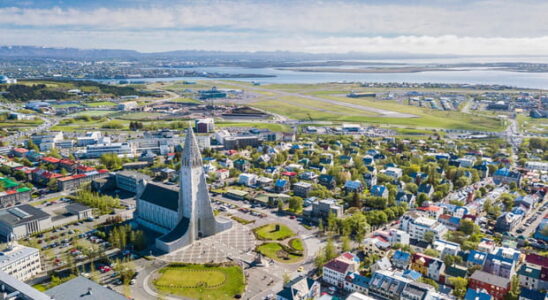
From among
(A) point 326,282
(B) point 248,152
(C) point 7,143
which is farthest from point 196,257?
(C) point 7,143

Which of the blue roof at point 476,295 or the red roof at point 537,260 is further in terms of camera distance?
the red roof at point 537,260

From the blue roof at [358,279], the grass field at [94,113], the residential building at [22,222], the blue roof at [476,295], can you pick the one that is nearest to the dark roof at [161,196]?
the residential building at [22,222]

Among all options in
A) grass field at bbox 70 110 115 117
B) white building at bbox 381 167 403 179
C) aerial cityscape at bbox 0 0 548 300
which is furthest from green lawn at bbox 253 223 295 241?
grass field at bbox 70 110 115 117

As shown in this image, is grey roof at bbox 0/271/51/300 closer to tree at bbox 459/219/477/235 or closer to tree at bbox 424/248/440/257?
tree at bbox 424/248/440/257

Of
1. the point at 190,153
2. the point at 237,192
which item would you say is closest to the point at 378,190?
the point at 237,192

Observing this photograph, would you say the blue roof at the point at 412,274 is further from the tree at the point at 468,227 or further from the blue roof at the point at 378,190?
the blue roof at the point at 378,190

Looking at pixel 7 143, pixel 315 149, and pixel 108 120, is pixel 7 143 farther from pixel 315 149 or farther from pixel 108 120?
pixel 315 149
